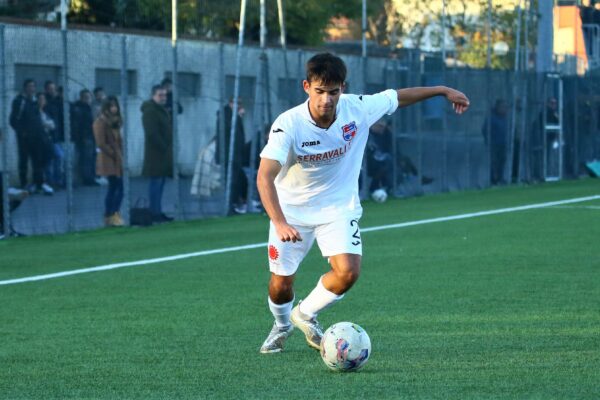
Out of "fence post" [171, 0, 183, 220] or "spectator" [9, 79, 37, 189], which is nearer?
"spectator" [9, 79, 37, 189]

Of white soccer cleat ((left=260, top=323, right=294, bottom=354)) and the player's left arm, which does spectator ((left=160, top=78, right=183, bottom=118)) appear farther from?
white soccer cleat ((left=260, top=323, right=294, bottom=354))

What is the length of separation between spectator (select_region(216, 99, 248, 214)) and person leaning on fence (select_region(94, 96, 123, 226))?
9.00ft

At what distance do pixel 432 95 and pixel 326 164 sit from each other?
0.94m

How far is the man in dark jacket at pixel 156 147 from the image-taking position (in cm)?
2012

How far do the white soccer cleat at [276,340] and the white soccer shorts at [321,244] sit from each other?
391mm

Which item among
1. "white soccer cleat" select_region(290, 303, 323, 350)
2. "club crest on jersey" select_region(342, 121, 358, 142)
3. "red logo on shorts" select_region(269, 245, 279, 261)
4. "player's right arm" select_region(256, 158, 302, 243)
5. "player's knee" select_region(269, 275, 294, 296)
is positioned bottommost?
"white soccer cleat" select_region(290, 303, 323, 350)

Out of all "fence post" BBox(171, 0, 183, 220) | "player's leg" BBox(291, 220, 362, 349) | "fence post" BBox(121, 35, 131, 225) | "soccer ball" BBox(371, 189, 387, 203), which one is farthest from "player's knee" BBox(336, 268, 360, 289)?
"soccer ball" BBox(371, 189, 387, 203)

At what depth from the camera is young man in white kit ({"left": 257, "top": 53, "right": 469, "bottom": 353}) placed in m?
8.14

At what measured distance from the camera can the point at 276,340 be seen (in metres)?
8.56

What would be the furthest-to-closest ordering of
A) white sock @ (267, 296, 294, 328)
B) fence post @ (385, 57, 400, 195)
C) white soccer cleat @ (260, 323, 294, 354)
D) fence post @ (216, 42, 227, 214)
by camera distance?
fence post @ (385, 57, 400, 195) → fence post @ (216, 42, 227, 214) → white sock @ (267, 296, 294, 328) → white soccer cleat @ (260, 323, 294, 354)

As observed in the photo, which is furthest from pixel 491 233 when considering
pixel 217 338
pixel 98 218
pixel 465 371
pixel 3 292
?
pixel 465 371

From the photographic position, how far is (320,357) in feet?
27.5

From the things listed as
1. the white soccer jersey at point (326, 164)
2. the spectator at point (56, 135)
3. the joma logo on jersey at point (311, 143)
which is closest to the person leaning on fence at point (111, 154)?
the spectator at point (56, 135)

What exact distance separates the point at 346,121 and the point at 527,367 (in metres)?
1.89
